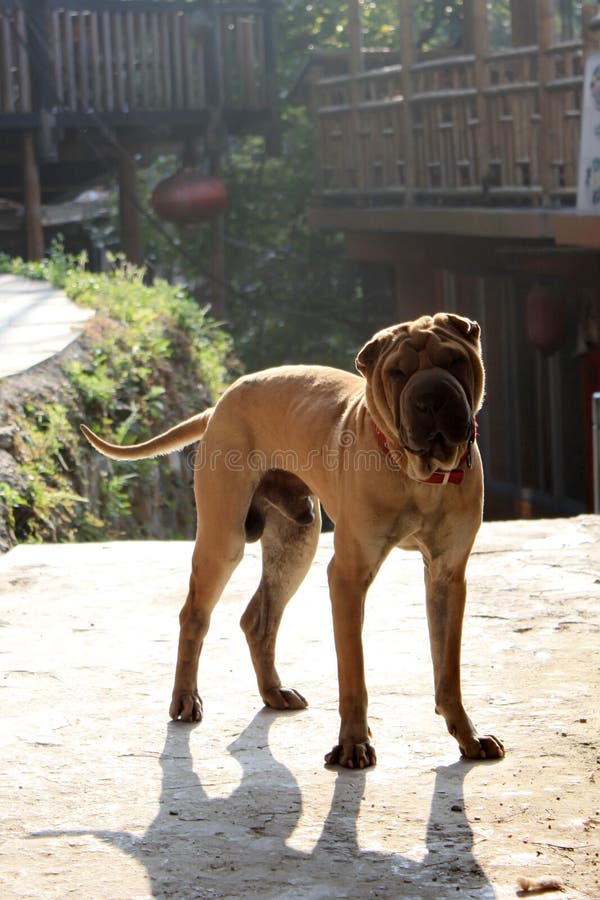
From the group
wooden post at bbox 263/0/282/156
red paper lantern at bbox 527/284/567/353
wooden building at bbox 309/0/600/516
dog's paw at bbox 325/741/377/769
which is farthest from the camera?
wooden post at bbox 263/0/282/156

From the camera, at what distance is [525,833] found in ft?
11.2

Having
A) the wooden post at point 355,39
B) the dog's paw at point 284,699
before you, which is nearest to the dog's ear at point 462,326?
the dog's paw at point 284,699

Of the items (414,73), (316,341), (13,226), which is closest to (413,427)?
(414,73)

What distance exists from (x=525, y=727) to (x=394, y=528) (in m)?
0.84

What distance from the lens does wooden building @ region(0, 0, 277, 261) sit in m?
14.9

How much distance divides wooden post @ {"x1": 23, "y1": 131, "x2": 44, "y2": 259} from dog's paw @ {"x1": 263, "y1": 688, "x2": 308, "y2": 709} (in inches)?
464

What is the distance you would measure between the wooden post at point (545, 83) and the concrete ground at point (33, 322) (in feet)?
11.8

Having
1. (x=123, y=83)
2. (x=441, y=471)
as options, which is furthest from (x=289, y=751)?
(x=123, y=83)

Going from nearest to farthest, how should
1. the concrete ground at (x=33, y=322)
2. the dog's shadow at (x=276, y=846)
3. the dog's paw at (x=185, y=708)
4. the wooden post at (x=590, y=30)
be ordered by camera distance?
the dog's shadow at (x=276, y=846)
the dog's paw at (x=185, y=708)
the concrete ground at (x=33, y=322)
the wooden post at (x=590, y=30)

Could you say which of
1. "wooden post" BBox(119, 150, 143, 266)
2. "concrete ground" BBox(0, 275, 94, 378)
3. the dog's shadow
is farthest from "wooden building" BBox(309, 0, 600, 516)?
the dog's shadow

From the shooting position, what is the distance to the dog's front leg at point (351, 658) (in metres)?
3.87

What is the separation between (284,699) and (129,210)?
12495 mm

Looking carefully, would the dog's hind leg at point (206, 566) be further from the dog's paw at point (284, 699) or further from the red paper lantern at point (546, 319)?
the red paper lantern at point (546, 319)

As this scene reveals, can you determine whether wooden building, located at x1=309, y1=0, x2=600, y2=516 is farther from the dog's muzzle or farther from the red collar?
the dog's muzzle
